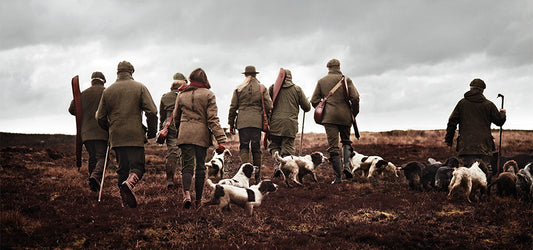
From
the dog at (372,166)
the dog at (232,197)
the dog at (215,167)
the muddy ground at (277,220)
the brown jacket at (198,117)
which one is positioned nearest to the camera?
the muddy ground at (277,220)

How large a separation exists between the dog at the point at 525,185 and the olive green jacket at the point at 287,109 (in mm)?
4780

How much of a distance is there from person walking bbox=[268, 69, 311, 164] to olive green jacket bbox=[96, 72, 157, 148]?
3452 millimetres

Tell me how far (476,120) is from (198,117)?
19.3ft

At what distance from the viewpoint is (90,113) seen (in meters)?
8.61

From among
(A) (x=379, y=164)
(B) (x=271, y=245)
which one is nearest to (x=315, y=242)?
(B) (x=271, y=245)

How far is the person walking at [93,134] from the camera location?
333 inches

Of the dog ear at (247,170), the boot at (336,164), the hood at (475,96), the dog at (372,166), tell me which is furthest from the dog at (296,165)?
the hood at (475,96)

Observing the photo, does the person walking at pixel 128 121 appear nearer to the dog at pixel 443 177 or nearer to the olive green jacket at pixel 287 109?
the olive green jacket at pixel 287 109

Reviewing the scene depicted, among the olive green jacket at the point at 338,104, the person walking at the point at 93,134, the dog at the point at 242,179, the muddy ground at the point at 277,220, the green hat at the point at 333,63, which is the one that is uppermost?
the green hat at the point at 333,63

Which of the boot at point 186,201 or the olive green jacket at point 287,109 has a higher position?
the olive green jacket at point 287,109

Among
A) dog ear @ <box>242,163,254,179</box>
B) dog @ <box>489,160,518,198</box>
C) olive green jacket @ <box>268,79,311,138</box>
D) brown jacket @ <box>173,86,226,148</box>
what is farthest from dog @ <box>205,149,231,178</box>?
dog @ <box>489,160,518,198</box>

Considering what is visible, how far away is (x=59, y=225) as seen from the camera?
6078 mm

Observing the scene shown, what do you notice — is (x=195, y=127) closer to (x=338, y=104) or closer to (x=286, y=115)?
(x=286, y=115)

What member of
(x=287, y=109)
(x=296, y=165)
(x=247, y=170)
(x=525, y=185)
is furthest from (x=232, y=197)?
(x=525, y=185)
